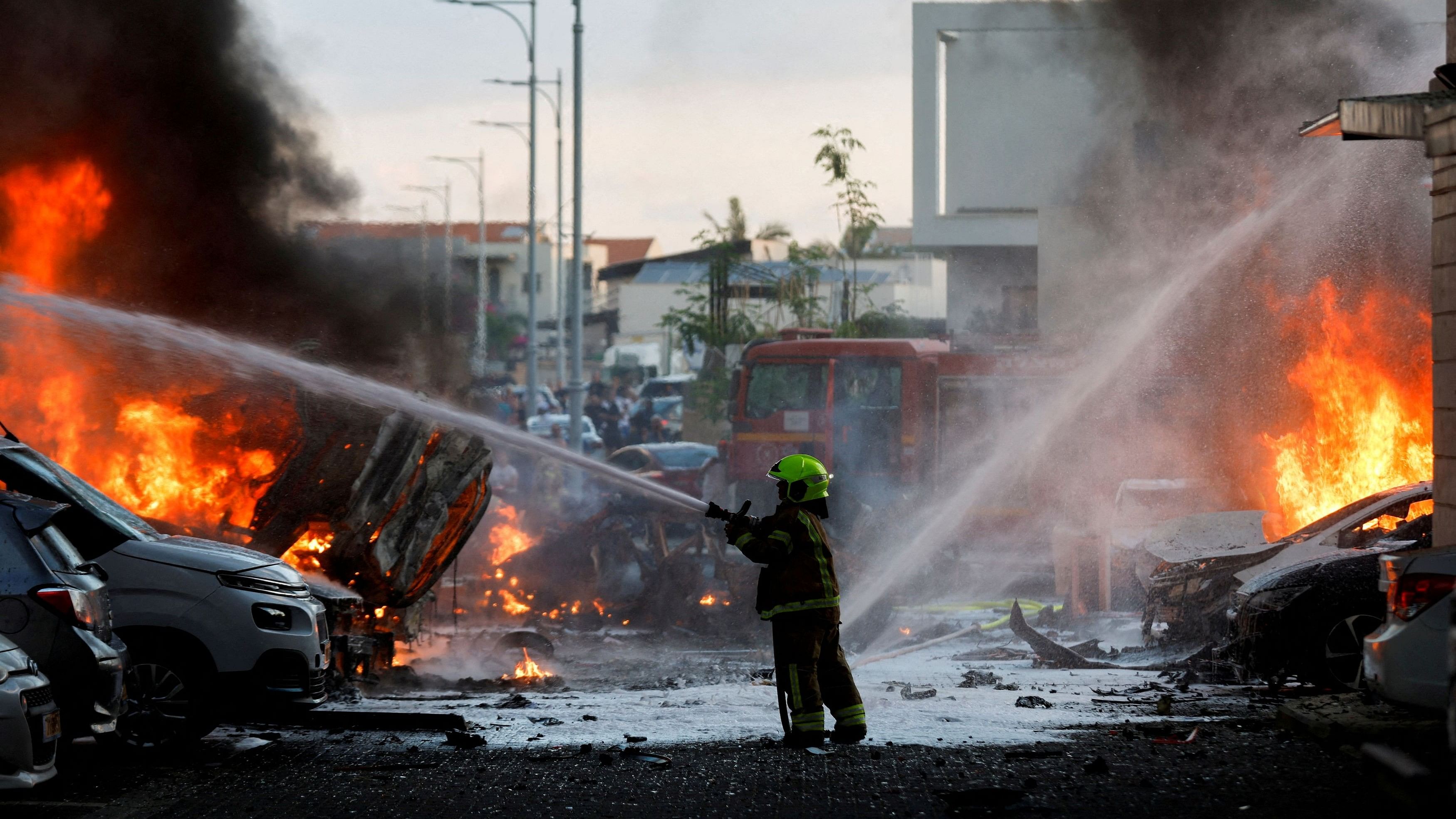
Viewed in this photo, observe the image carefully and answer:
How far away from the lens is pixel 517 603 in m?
13.5

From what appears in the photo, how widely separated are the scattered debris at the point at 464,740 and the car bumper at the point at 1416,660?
167 inches

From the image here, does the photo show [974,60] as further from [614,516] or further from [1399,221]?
[614,516]

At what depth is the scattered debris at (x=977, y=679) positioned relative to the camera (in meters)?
9.77

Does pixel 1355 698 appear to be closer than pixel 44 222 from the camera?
Yes

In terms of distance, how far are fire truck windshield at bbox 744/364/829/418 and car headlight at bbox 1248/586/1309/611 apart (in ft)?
30.3

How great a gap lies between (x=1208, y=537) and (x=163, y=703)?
769 centimetres

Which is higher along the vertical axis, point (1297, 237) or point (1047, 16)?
point (1047, 16)

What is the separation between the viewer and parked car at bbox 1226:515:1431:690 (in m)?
8.22

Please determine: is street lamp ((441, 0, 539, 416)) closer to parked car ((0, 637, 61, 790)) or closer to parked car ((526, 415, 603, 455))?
parked car ((526, 415, 603, 455))

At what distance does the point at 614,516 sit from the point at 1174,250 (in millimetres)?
11639

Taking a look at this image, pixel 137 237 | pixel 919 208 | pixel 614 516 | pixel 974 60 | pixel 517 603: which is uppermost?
pixel 974 60

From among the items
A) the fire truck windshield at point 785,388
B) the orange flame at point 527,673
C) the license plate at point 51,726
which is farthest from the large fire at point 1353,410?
the license plate at point 51,726

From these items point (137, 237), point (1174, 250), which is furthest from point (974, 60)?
point (137, 237)

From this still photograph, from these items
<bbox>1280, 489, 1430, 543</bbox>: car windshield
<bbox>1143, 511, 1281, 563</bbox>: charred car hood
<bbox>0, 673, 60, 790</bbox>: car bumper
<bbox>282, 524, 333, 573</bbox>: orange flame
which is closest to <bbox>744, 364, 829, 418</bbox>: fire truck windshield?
<bbox>1143, 511, 1281, 563</bbox>: charred car hood
